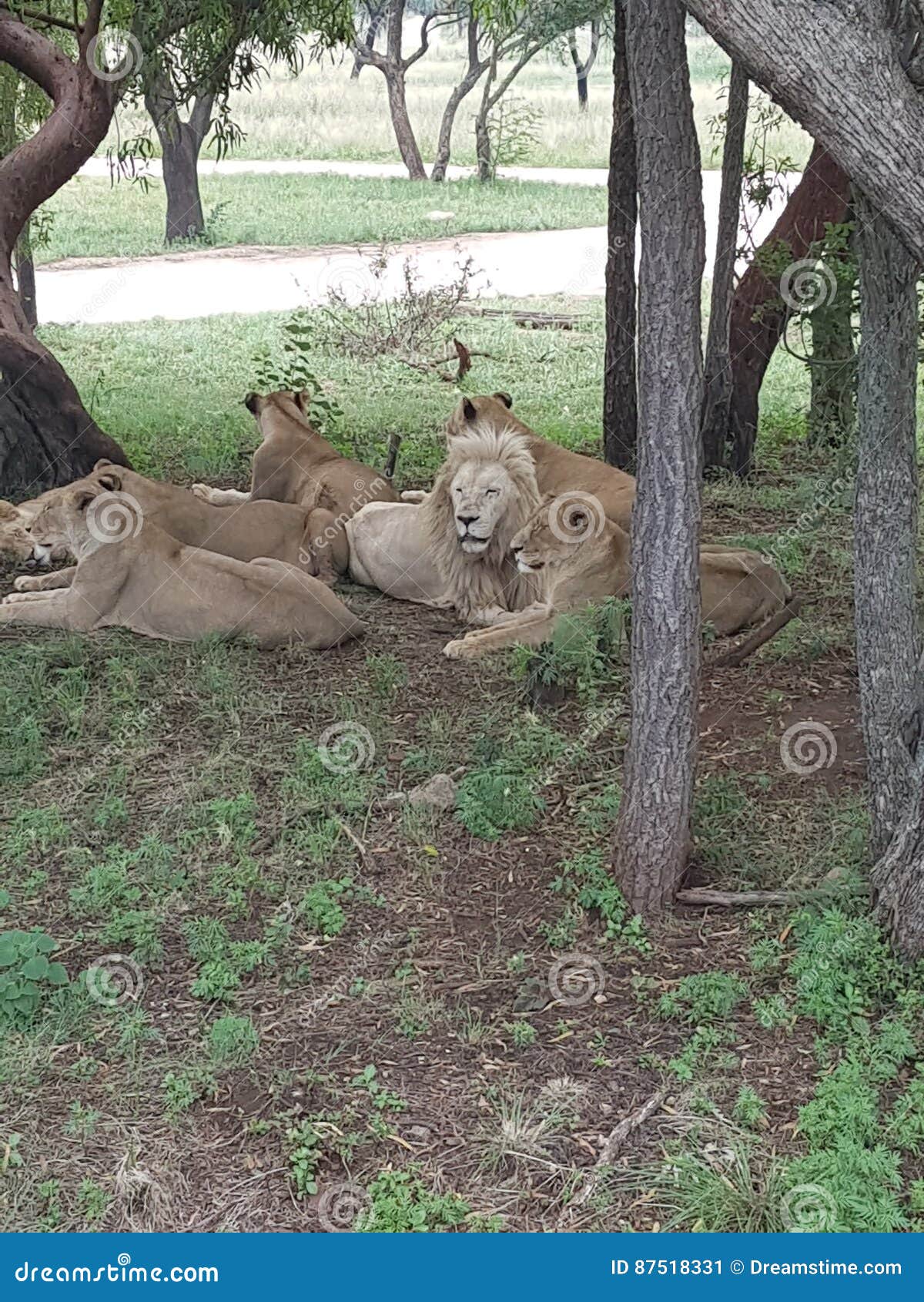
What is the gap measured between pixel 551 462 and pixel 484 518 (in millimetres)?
489

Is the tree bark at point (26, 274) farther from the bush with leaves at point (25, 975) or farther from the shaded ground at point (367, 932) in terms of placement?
the bush with leaves at point (25, 975)

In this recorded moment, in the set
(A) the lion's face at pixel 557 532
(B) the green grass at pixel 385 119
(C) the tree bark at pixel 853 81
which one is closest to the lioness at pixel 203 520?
(A) the lion's face at pixel 557 532

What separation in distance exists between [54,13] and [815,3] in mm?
8516

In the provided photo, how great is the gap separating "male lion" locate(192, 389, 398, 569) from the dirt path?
7.84 meters

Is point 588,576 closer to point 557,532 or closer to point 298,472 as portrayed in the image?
point 557,532

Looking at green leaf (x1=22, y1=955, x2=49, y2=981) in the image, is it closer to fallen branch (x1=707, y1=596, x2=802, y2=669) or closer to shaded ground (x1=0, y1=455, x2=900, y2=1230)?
shaded ground (x1=0, y1=455, x2=900, y2=1230)

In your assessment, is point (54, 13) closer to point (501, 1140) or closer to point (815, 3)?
point (815, 3)

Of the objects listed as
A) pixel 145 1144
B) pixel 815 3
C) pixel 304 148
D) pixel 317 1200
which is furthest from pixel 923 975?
pixel 304 148

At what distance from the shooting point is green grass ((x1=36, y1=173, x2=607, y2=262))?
21391 mm

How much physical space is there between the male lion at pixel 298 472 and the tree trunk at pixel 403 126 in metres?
21.0

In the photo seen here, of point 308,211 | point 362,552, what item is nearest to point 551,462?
point 362,552

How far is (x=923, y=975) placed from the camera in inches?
149

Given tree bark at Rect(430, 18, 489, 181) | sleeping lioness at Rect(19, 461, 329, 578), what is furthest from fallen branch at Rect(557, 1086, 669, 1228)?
tree bark at Rect(430, 18, 489, 181)

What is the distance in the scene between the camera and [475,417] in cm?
694
